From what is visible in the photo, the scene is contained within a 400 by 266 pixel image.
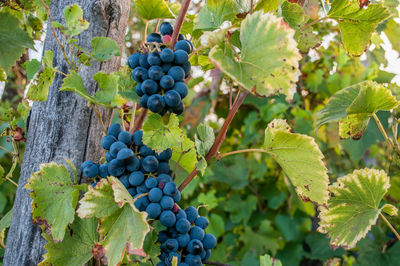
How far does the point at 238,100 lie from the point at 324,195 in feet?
0.79

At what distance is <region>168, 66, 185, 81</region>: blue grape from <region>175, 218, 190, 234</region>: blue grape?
260mm

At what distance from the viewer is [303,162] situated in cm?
62

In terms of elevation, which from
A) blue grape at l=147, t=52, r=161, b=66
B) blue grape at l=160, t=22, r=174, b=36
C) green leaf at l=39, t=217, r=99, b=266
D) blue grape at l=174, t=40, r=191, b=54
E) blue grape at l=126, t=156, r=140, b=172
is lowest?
green leaf at l=39, t=217, r=99, b=266

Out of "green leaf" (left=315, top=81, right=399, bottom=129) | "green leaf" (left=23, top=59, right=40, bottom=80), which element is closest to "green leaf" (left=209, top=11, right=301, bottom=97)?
"green leaf" (left=315, top=81, right=399, bottom=129)

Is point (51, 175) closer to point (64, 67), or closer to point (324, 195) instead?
point (64, 67)

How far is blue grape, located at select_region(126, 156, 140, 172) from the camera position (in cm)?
61

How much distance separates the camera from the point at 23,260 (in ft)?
Answer: 2.25

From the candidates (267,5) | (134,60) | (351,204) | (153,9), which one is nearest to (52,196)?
(134,60)

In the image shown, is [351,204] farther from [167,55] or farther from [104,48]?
[104,48]

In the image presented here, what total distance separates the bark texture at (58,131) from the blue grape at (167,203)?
25cm

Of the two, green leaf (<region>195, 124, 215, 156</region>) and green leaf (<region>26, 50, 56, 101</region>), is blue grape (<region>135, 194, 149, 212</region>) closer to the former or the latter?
green leaf (<region>195, 124, 215, 156</region>)

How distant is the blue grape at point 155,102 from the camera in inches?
22.3

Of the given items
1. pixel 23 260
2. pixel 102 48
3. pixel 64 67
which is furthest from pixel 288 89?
pixel 23 260

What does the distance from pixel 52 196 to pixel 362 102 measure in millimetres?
713
